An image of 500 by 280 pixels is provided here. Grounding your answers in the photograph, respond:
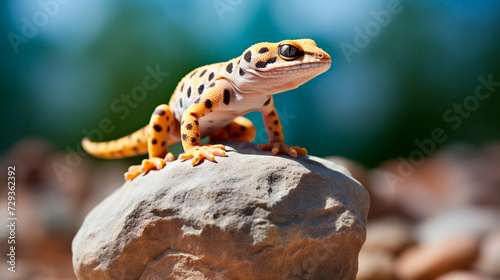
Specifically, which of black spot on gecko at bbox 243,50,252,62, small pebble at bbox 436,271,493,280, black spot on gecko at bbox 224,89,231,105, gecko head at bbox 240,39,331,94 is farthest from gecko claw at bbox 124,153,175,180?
small pebble at bbox 436,271,493,280

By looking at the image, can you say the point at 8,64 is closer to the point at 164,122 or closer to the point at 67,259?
the point at 67,259

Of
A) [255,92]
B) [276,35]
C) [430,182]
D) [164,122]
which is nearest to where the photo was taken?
[255,92]

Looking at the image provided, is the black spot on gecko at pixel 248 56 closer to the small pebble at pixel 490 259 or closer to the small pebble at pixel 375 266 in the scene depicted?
the small pebble at pixel 375 266

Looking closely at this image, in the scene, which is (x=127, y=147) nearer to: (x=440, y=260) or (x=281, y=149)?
(x=281, y=149)

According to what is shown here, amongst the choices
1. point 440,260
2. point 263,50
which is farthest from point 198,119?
point 440,260

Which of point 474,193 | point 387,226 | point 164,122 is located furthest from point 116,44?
point 474,193

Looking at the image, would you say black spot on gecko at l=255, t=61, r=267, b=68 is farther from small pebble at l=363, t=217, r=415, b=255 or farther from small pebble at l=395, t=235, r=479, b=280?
small pebble at l=363, t=217, r=415, b=255

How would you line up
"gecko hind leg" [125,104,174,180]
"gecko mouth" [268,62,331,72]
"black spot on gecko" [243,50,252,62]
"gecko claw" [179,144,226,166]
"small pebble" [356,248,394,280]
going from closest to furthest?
"gecko mouth" [268,62,331,72], "gecko claw" [179,144,226,166], "black spot on gecko" [243,50,252,62], "gecko hind leg" [125,104,174,180], "small pebble" [356,248,394,280]

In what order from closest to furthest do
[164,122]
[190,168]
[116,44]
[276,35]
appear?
[190,168] → [164,122] → [276,35] → [116,44]
